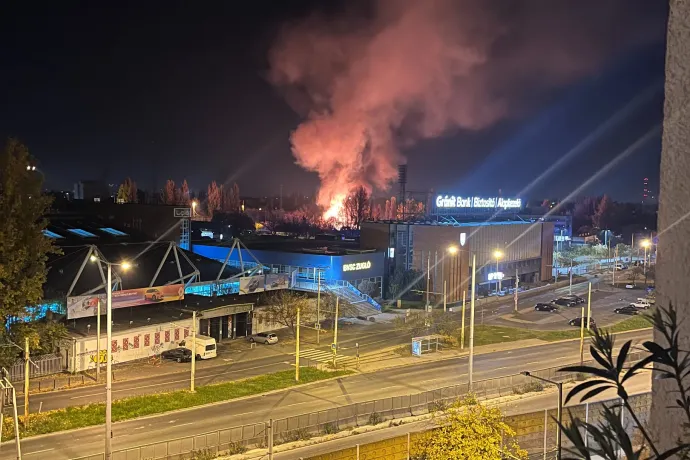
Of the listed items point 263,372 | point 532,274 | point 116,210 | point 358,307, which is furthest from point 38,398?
point 532,274

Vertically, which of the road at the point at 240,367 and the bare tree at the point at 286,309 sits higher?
the bare tree at the point at 286,309

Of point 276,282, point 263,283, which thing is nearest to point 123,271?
point 263,283

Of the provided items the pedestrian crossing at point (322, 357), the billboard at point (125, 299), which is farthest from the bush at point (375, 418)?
the billboard at point (125, 299)

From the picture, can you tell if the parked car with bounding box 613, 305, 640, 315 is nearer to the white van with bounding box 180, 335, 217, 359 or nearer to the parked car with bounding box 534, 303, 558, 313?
the parked car with bounding box 534, 303, 558, 313

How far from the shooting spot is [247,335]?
4297 centimetres

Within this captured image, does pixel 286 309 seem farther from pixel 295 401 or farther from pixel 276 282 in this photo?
pixel 295 401

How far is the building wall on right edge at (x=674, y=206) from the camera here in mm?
3273

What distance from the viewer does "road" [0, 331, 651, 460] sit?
2227cm

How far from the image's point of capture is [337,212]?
130 meters

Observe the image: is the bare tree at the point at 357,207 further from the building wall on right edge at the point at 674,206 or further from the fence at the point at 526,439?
the building wall on right edge at the point at 674,206

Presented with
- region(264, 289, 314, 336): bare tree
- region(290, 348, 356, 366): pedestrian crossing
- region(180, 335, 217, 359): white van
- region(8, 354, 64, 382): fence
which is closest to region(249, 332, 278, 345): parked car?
region(264, 289, 314, 336): bare tree

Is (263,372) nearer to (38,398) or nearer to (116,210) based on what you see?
(38,398)

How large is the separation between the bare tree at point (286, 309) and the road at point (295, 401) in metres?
11.4

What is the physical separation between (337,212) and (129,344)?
315 ft
